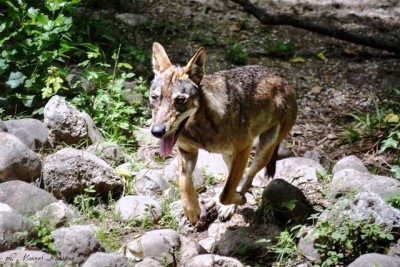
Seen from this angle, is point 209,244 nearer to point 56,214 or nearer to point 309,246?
point 309,246

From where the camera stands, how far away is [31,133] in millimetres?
8031

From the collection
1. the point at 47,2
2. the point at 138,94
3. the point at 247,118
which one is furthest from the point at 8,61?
the point at 247,118

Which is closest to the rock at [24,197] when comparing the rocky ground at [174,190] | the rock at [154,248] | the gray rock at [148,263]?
the rocky ground at [174,190]

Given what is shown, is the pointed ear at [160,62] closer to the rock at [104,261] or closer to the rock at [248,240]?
the rock at [248,240]

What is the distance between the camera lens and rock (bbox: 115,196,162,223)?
7083 mm

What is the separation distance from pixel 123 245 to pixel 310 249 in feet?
5.76

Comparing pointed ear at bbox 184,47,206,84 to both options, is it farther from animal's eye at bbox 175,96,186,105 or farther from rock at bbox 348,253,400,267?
rock at bbox 348,253,400,267

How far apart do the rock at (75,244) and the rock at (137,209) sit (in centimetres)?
99

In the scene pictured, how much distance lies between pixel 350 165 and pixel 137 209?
272 centimetres

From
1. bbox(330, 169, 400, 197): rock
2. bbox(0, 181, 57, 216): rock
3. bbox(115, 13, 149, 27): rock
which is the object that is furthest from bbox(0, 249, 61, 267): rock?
bbox(115, 13, 149, 27): rock

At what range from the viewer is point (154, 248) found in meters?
6.33

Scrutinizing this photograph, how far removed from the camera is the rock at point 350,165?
27.4 feet

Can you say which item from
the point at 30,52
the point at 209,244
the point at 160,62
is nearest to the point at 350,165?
the point at 209,244

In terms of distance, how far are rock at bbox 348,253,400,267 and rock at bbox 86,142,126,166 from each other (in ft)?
10.4
